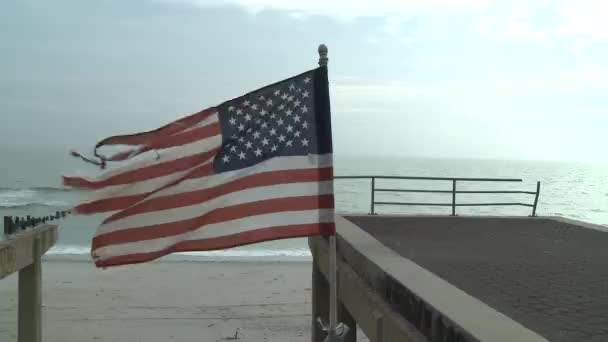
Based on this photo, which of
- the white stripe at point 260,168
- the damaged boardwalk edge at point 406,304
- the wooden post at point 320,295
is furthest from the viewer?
the wooden post at point 320,295

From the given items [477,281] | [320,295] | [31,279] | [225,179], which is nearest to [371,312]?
[477,281]

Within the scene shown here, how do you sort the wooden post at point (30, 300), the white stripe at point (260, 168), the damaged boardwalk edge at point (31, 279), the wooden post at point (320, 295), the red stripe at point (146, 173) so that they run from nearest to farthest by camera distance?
1. the red stripe at point (146, 173)
2. the white stripe at point (260, 168)
3. the damaged boardwalk edge at point (31, 279)
4. the wooden post at point (30, 300)
5. the wooden post at point (320, 295)

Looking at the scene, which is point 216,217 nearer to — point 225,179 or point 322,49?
point 225,179

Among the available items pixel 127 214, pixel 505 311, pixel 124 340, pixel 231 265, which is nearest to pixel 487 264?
pixel 505 311

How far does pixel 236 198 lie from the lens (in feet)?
12.8

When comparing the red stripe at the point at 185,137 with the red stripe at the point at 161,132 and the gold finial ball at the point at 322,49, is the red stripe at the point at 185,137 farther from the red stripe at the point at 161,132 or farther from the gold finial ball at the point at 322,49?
the gold finial ball at the point at 322,49

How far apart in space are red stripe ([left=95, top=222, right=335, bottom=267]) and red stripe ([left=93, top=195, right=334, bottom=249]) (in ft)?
0.31

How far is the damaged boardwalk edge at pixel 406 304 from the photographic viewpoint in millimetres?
3303

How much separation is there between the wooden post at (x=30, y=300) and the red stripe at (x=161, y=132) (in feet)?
13.8

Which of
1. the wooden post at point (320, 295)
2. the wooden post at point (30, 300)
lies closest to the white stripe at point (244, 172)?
the wooden post at point (30, 300)

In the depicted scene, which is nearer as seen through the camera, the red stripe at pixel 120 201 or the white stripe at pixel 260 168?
the red stripe at pixel 120 201

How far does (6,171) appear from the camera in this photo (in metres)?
78.1

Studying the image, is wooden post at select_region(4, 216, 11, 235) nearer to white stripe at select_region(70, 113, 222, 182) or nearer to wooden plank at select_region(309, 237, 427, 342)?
wooden plank at select_region(309, 237, 427, 342)

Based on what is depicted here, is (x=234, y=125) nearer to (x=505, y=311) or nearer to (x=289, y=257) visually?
(x=505, y=311)
